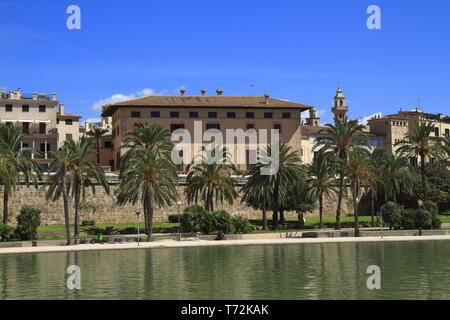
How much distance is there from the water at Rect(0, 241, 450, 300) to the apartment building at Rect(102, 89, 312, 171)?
4944 centimetres

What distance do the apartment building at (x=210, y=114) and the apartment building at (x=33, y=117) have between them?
9.12 metres

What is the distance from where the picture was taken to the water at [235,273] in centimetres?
2603

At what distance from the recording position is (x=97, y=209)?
7444 centimetres

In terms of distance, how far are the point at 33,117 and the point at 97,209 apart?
3480 centimetres

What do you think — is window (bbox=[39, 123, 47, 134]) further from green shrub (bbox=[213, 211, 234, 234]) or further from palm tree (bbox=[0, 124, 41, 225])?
green shrub (bbox=[213, 211, 234, 234])

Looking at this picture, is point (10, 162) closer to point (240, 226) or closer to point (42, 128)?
point (240, 226)

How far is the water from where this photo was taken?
26031 millimetres

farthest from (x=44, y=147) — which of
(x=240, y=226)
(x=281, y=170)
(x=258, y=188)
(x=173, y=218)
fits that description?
(x=240, y=226)

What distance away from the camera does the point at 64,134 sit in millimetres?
108375

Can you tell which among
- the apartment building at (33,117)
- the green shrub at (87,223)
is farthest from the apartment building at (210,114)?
the green shrub at (87,223)

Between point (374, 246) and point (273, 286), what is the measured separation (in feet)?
75.6

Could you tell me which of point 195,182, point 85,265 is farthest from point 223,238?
point 85,265

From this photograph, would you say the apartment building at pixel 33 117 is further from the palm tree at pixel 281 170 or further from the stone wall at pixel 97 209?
the palm tree at pixel 281 170
